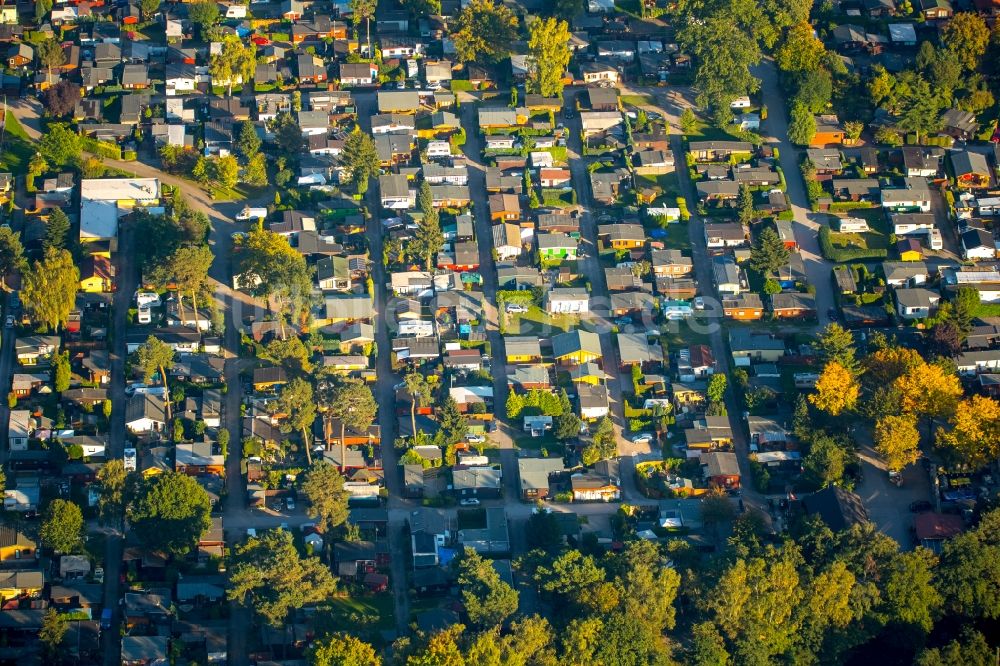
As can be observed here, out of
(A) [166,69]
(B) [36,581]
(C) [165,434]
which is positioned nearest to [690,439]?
(C) [165,434]

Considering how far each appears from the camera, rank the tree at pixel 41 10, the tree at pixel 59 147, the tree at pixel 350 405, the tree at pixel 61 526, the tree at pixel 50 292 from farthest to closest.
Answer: the tree at pixel 41 10 → the tree at pixel 59 147 → the tree at pixel 50 292 → the tree at pixel 350 405 → the tree at pixel 61 526

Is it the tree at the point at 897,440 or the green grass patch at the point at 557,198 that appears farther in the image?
the green grass patch at the point at 557,198

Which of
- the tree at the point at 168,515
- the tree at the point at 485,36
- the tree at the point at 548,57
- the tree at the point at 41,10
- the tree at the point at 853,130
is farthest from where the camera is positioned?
the tree at the point at 41,10

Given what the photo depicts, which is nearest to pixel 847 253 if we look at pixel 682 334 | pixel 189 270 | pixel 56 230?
pixel 682 334

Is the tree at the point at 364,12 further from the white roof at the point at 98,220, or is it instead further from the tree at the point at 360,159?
the white roof at the point at 98,220

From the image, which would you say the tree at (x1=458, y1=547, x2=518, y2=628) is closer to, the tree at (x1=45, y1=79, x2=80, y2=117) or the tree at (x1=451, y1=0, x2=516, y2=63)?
the tree at (x1=451, y1=0, x2=516, y2=63)

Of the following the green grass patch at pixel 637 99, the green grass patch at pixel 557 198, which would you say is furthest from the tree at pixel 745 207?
the green grass patch at pixel 637 99
